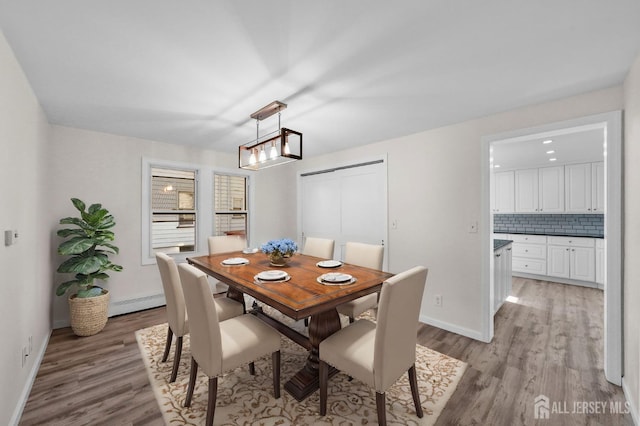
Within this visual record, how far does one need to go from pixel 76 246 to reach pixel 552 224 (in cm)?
787

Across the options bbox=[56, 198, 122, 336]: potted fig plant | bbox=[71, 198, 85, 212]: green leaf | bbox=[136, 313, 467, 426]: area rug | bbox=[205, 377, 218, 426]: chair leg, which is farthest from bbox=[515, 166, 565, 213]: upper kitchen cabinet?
bbox=[71, 198, 85, 212]: green leaf

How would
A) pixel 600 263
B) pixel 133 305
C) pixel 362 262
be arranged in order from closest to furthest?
pixel 362 262
pixel 133 305
pixel 600 263

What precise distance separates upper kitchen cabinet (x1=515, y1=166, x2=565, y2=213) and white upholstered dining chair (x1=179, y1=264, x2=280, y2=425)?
6.02 m

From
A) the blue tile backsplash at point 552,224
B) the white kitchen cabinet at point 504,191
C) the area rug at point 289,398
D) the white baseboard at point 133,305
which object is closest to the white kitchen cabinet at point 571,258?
the blue tile backsplash at point 552,224

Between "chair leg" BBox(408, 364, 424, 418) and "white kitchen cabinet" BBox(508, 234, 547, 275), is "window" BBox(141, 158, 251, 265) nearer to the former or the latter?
"chair leg" BBox(408, 364, 424, 418)

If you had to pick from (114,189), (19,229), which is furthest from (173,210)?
(19,229)

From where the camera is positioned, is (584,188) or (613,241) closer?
(613,241)

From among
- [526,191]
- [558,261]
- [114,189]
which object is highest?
[526,191]

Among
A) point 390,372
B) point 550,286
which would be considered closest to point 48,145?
point 390,372

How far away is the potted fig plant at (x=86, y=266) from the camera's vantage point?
9.20 ft

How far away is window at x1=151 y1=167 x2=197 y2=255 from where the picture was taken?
390cm

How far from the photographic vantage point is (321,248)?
11.1 feet

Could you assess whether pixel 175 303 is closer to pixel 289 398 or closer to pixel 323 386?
pixel 289 398

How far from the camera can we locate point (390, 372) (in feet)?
5.03
